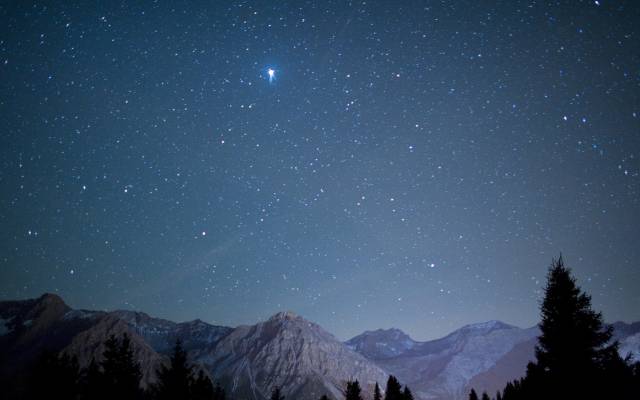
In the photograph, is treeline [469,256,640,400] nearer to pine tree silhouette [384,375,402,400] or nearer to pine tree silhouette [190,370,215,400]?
pine tree silhouette [190,370,215,400]

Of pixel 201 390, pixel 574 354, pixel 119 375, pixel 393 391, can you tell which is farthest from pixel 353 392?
pixel 574 354

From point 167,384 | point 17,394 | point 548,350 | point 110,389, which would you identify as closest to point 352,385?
point 167,384

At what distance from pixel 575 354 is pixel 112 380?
21.0 meters

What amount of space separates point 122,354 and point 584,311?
2218cm

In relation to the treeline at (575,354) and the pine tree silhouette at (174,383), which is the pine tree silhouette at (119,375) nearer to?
the pine tree silhouette at (174,383)

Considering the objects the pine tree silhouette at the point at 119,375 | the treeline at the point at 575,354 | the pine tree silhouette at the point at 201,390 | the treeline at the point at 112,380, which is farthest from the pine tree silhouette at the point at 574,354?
the pine tree silhouette at the point at 119,375

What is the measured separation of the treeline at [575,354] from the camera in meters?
10.5

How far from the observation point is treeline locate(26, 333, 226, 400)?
19500mm

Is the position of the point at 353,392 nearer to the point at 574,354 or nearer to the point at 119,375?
the point at 119,375

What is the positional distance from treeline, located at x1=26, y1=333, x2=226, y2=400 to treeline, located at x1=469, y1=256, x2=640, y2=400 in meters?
15.9

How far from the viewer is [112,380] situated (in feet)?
65.7

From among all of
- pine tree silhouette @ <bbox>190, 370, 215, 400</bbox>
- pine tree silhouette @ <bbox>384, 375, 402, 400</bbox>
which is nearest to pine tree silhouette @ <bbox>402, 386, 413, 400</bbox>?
pine tree silhouette @ <bbox>384, 375, 402, 400</bbox>

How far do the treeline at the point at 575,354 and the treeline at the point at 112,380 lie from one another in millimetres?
15852

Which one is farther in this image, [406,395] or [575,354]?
[406,395]
